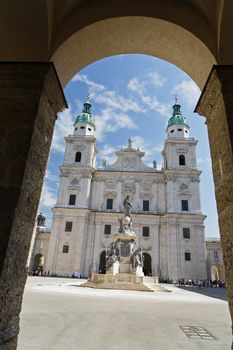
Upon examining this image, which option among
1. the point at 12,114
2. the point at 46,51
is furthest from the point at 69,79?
the point at 12,114

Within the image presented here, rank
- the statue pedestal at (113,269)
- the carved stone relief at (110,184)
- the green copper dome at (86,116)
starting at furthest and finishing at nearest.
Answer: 1. the green copper dome at (86,116)
2. the carved stone relief at (110,184)
3. the statue pedestal at (113,269)

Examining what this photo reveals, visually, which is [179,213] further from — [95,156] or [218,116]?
[218,116]

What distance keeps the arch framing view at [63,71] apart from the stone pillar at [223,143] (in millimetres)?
13

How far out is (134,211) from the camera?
3866 cm

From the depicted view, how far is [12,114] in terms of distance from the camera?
11.2 feet

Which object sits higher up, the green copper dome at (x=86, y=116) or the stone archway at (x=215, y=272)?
the green copper dome at (x=86, y=116)

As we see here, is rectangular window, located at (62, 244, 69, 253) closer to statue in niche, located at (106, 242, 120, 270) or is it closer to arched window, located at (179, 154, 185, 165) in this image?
statue in niche, located at (106, 242, 120, 270)

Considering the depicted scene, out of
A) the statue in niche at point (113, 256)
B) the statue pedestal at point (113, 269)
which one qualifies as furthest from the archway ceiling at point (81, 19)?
the statue in niche at point (113, 256)

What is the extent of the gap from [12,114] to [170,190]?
36716mm

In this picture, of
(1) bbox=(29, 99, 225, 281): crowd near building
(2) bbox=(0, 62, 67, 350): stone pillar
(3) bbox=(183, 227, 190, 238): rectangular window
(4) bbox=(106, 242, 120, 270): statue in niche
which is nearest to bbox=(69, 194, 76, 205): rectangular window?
(1) bbox=(29, 99, 225, 281): crowd near building

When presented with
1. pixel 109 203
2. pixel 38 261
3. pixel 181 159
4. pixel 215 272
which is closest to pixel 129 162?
pixel 109 203

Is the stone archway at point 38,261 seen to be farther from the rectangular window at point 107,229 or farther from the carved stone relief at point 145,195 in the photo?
the carved stone relief at point 145,195

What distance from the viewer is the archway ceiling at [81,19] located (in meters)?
3.90

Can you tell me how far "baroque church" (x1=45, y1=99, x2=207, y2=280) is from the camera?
35.1 meters
